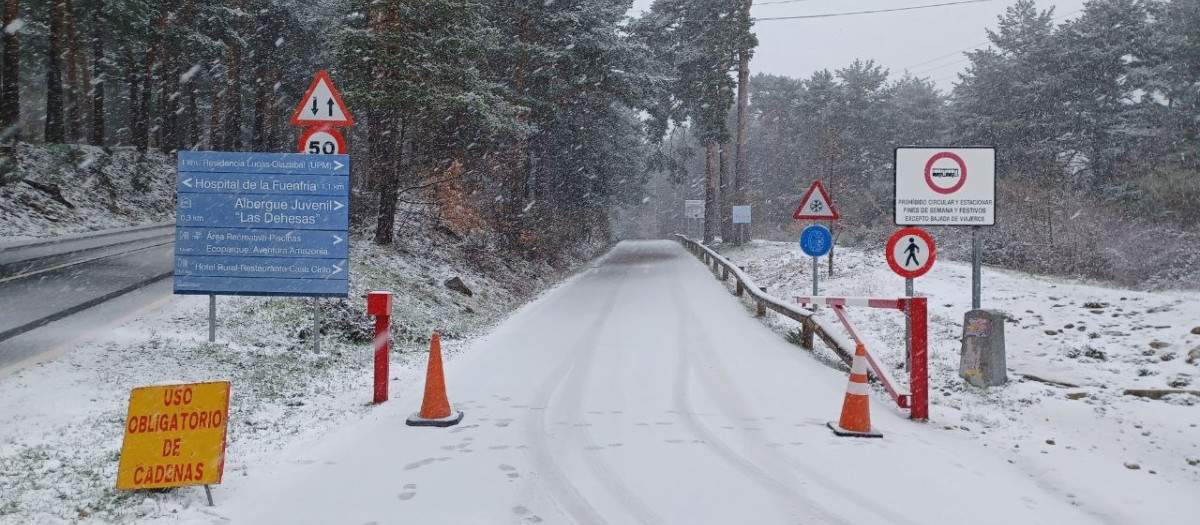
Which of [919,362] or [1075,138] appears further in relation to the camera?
[1075,138]

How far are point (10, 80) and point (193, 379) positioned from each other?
21.2m

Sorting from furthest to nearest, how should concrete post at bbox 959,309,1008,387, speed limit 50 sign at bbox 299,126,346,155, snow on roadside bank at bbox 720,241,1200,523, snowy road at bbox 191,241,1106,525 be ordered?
speed limit 50 sign at bbox 299,126,346,155 → concrete post at bbox 959,309,1008,387 → snow on roadside bank at bbox 720,241,1200,523 → snowy road at bbox 191,241,1106,525

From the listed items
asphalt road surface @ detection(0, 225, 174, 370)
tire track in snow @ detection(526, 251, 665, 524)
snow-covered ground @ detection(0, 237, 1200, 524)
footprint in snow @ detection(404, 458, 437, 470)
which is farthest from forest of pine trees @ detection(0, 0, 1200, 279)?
footprint in snow @ detection(404, 458, 437, 470)

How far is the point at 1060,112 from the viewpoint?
41.0 meters

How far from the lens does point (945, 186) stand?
908cm

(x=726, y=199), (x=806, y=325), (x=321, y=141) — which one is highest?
(x=726, y=199)

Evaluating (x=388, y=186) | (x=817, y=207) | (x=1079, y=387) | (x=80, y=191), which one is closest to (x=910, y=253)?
(x=1079, y=387)

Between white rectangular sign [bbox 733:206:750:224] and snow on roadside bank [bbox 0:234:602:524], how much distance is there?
2235 cm

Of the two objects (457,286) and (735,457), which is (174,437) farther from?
(457,286)

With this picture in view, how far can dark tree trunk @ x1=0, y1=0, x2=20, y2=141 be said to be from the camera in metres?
21.4

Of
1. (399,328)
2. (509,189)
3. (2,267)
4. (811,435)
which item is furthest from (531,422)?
(509,189)

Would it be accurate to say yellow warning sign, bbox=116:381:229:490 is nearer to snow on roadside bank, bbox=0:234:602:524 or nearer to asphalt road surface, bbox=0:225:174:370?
snow on roadside bank, bbox=0:234:602:524

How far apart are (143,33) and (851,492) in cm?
3116

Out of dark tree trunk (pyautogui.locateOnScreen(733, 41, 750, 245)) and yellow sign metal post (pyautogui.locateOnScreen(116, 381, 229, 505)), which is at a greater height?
dark tree trunk (pyautogui.locateOnScreen(733, 41, 750, 245))
